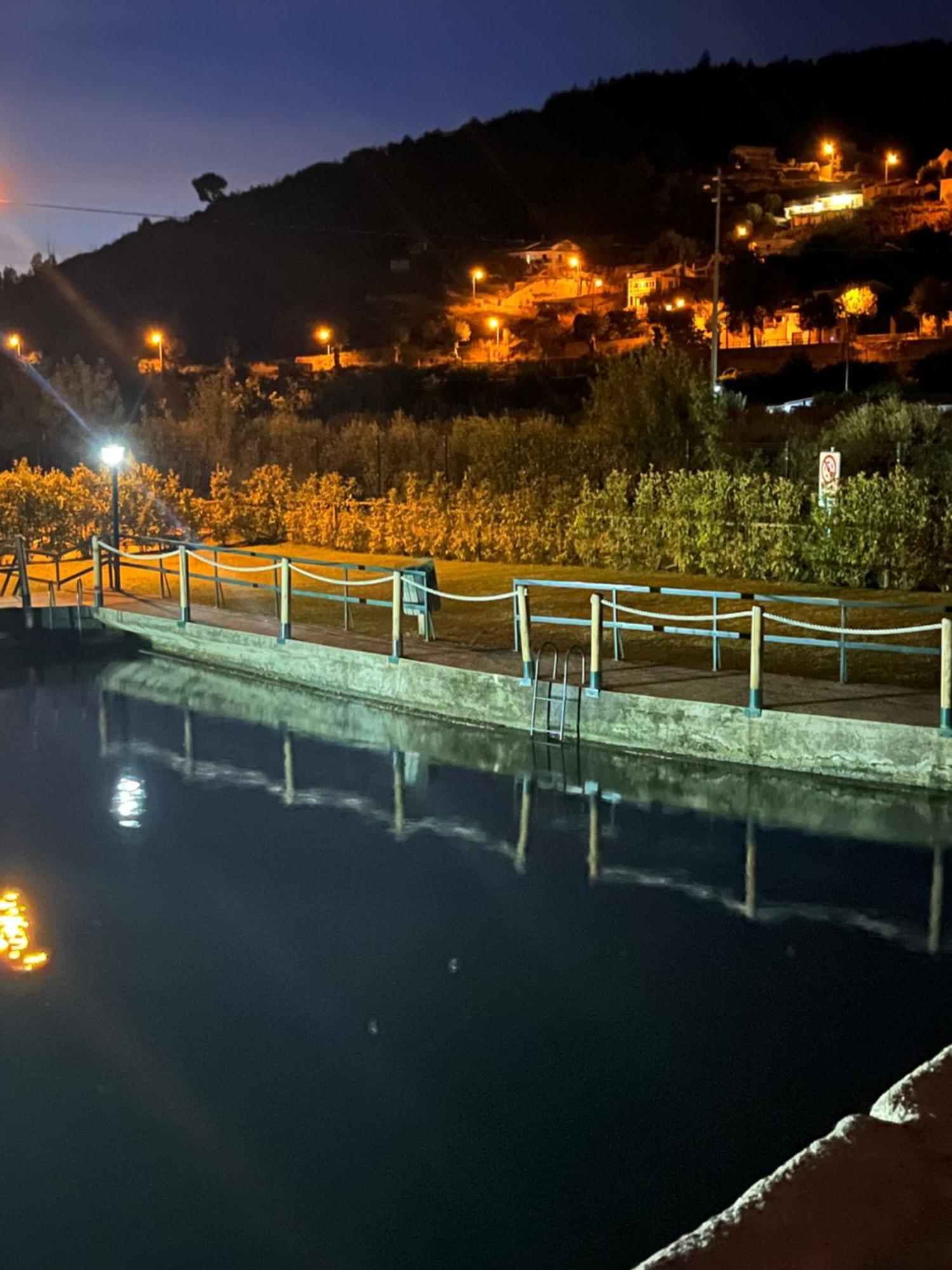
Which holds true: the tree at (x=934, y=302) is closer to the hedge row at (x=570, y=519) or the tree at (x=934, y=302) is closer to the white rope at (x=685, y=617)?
the hedge row at (x=570, y=519)

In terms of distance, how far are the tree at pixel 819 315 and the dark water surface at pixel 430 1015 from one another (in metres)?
70.5

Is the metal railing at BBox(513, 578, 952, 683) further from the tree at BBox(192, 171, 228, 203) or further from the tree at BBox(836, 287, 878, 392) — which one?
the tree at BBox(192, 171, 228, 203)

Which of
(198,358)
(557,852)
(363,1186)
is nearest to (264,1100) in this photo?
(363,1186)

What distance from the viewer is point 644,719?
1280 cm

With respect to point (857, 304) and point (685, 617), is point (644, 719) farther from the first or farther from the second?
point (857, 304)

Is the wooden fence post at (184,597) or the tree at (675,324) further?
the tree at (675,324)

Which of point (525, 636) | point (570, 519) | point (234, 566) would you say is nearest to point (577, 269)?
point (570, 519)

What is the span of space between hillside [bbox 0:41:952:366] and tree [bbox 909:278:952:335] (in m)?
42.5

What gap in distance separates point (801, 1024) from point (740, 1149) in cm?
143

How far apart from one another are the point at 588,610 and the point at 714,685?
7.06 m

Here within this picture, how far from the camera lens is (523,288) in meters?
115

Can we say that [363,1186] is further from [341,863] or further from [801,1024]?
[341,863]

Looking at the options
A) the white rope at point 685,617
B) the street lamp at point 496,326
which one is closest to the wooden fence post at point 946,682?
the white rope at point 685,617

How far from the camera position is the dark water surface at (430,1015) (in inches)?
215
